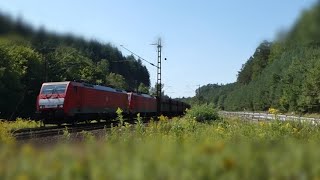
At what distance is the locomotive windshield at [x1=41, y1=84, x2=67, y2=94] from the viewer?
27.5m

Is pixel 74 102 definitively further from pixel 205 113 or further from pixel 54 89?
→ pixel 205 113

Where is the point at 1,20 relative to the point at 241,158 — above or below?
above

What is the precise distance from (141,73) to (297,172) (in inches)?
1901

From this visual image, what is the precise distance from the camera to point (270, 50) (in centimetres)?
643

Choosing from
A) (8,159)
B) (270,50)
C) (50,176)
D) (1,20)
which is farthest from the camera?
(270,50)

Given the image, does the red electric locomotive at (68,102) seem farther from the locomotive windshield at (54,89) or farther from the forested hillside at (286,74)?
the forested hillside at (286,74)

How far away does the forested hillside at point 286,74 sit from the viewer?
5.43m

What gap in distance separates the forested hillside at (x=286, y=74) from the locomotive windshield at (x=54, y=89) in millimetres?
11020

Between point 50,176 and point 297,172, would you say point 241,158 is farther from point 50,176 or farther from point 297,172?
point 50,176

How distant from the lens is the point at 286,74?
70.1 feet

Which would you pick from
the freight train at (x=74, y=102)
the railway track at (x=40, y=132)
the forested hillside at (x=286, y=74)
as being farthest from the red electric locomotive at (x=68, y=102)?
the forested hillside at (x=286, y=74)

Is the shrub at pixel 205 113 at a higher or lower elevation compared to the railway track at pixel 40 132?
higher

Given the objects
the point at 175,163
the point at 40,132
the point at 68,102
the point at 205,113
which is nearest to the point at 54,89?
the point at 68,102

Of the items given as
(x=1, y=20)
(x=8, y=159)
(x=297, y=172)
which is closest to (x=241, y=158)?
(x=297, y=172)
